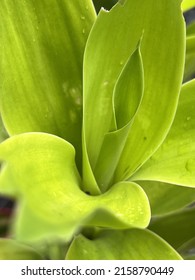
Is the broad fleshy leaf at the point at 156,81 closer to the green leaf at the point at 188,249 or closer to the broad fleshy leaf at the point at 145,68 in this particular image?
the broad fleshy leaf at the point at 145,68

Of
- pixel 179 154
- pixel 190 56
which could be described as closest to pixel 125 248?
pixel 179 154

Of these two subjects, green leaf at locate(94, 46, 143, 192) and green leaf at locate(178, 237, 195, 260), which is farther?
green leaf at locate(178, 237, 195, 260)

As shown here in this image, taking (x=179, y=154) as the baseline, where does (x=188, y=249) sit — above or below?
below

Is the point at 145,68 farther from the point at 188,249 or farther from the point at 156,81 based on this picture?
the point at 188,249

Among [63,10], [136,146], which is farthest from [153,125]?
[63,10]

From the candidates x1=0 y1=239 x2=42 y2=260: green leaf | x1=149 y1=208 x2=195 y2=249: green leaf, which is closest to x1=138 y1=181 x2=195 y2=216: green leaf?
x1=149 y1=208 x2=195 y2=249: green leaf

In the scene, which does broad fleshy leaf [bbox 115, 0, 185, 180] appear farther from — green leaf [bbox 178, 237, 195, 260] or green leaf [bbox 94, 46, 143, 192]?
green leaf [bbox 178, 237, 195, 260]

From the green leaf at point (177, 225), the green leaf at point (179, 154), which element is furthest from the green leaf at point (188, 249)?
the green leaf at point (179, 154)
